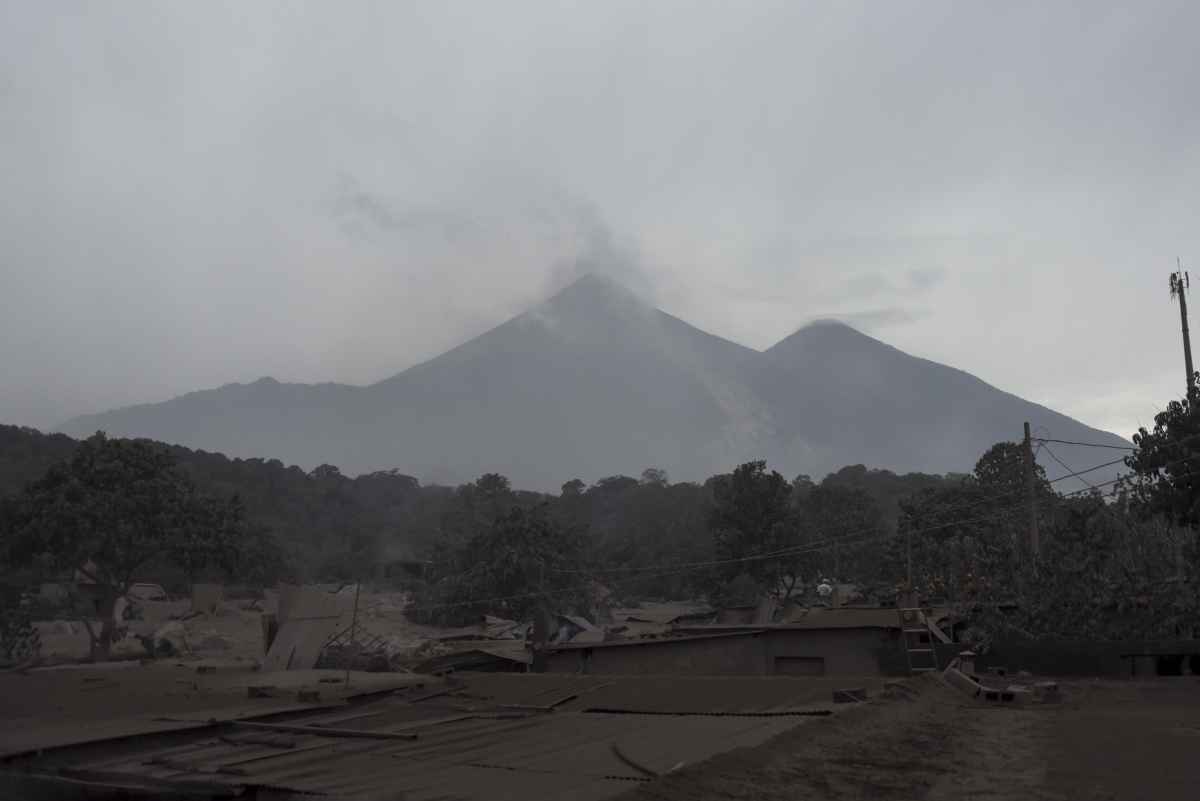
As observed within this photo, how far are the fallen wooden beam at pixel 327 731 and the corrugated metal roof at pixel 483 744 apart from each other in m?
0.03

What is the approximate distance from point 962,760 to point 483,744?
3.92m

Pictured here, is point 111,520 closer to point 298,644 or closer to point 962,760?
point 298,644

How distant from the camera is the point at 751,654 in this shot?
1836 cm

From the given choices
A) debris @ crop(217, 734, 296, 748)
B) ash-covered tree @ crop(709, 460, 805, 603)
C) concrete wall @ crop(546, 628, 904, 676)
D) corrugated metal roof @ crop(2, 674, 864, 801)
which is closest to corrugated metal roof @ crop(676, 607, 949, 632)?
concrete wall @ crop(546, 628, 904, 676)

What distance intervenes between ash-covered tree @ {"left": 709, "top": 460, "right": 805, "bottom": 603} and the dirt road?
2871 cm

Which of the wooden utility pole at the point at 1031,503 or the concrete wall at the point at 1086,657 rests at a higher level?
the wooden utility pole at the point at 1031,503

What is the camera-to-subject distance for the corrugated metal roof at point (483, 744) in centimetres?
649

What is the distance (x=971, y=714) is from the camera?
34.2ft

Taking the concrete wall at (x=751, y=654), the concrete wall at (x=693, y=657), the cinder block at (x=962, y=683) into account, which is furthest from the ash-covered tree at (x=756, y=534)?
the cinder block at (x=962, y=683)

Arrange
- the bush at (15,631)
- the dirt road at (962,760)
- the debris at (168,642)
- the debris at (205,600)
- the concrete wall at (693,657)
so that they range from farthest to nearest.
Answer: the debris at (205,600) < the debris at (168,642) < the bush at (15,631) < the concrete wall at (693,657) < the dirt road at (962,760)

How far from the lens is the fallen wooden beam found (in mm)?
8672

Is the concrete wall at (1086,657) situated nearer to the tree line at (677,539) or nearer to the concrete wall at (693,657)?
the tree line at (677,539)

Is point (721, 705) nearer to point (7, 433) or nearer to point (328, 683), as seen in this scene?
point (328, 683)

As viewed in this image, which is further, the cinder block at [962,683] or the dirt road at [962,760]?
the cinder block at [962,683]
